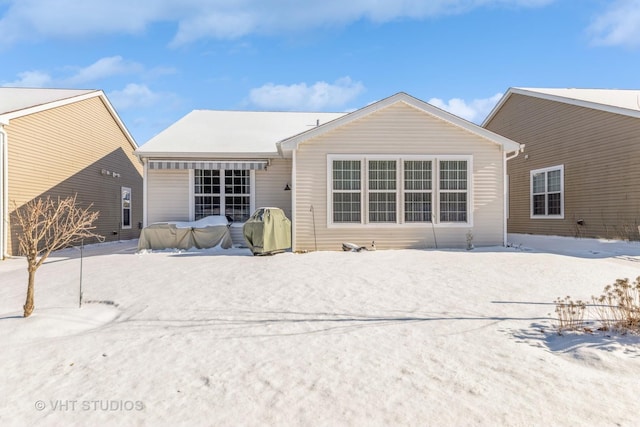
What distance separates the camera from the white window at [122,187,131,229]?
19.6 m

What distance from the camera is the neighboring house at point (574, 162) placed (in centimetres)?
1247

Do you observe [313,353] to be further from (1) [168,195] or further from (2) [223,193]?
(1) [168,195]

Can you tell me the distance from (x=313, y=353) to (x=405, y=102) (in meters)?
9.57

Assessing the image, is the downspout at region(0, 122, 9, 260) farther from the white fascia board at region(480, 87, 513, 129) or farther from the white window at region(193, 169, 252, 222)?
the white fascia board at region(480, 87, 513, 129)

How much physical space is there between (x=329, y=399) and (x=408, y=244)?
9168 mm

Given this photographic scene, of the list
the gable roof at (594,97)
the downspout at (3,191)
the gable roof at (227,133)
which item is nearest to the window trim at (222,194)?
the gable roof at (227,133)

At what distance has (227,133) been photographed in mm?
15398

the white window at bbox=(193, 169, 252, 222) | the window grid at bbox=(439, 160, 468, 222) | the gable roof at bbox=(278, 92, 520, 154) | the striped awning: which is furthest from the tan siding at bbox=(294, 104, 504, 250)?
the white window at bbox=(193, 169, 252, 222)

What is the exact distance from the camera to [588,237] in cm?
1370

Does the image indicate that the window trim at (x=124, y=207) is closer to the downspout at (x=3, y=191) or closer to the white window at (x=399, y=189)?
the downspout at (x=3, y=191)

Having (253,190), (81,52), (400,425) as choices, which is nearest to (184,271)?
(253,190)

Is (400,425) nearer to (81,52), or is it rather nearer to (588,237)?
(588,237)

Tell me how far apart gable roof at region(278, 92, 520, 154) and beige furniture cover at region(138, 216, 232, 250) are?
3751 mm

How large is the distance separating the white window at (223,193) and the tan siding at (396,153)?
3.11 m
